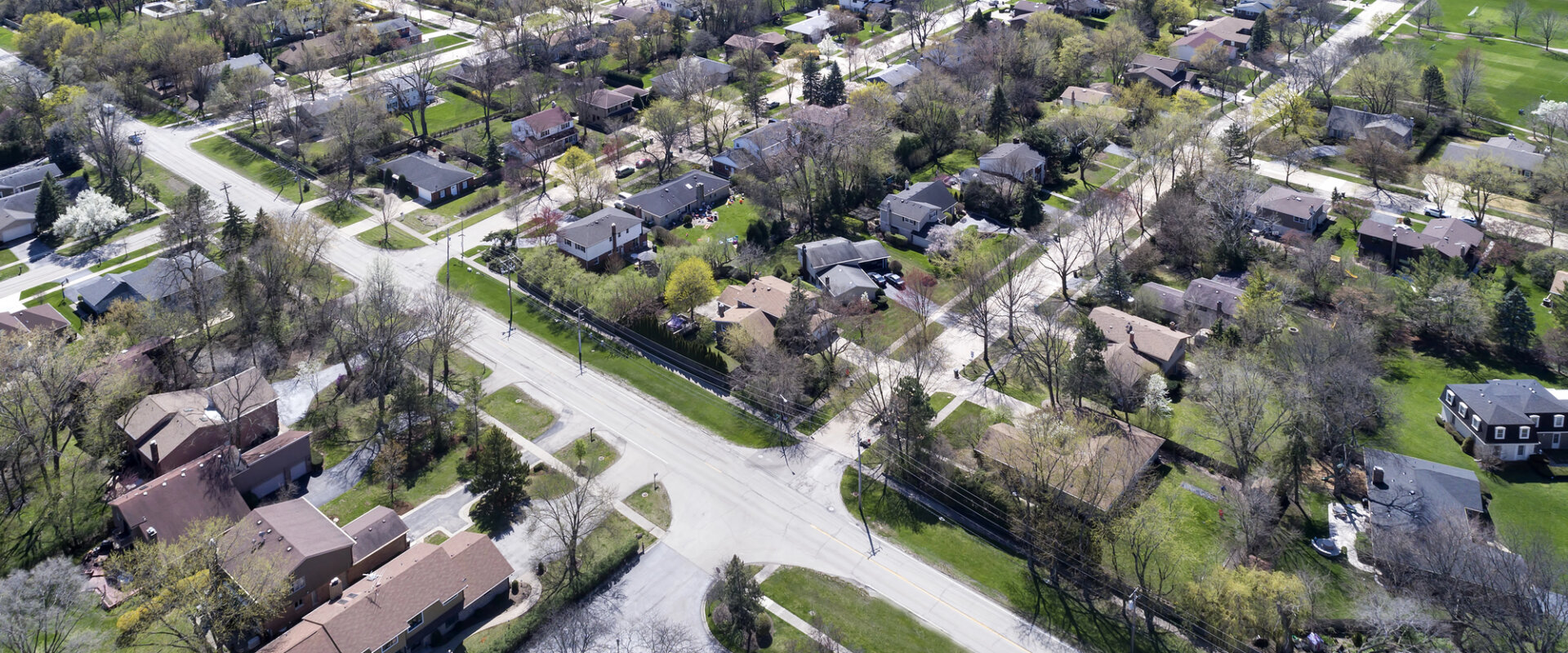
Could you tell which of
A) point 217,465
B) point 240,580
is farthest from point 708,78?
point 240,580

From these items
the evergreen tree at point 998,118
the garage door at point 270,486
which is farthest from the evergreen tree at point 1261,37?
the garage door at point 270,486

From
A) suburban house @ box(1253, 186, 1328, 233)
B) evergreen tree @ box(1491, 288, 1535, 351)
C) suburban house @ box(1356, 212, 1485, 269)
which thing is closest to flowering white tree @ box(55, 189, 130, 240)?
suburban house @ box(1253, 186, 1328, 233)

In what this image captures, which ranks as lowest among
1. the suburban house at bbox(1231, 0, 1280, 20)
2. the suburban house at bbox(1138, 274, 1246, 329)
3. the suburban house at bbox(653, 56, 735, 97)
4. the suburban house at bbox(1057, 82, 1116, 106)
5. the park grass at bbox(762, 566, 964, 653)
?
the park grass at bbox(762, 566, 964, 653)

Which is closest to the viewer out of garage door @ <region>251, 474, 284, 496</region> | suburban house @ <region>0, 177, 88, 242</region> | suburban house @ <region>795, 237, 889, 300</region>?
garage door @ <region>251, 474, 284, 496</region>

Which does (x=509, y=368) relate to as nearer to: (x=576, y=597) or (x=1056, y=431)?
(x=576, y=597)

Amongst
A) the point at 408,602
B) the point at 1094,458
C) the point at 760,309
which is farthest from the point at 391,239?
the point at 1094,458

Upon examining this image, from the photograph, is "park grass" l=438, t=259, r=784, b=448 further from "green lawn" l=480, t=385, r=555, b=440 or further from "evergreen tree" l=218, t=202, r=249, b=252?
"evergreen tree" l=218, t=202, r=249, b=252
